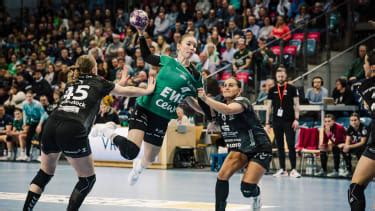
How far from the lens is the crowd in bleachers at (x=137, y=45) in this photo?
18.7m

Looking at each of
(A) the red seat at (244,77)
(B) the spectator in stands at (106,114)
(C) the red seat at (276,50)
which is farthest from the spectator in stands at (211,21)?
(B) the spectator in stands at (106,114)

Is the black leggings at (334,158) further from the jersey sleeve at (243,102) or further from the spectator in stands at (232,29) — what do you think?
the jersey sleeve at (243,102)

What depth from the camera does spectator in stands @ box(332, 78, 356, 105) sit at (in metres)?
17.0

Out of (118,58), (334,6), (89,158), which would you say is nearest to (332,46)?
(334,6)

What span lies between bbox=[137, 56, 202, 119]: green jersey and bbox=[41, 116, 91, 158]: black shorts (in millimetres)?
1485

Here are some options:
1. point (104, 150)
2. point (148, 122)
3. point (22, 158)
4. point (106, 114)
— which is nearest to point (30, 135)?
point (22, 158)

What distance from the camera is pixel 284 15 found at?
20.8 metres

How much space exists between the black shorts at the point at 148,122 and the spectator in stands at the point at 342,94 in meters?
8.47

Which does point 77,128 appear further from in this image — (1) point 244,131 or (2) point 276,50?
(2) point 276,50

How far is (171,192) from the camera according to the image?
12398mm

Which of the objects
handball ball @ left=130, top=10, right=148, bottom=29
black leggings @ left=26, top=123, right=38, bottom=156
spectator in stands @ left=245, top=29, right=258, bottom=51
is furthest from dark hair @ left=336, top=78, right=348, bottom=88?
black leggings @ left=26, top=123, right=38, bottom=156

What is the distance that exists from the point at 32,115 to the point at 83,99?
13.2 metres

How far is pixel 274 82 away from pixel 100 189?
254 inches

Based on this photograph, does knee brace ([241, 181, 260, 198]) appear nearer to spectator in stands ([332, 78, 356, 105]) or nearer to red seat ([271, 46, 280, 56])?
spectator in stands ([332, 78, 356, 105])
